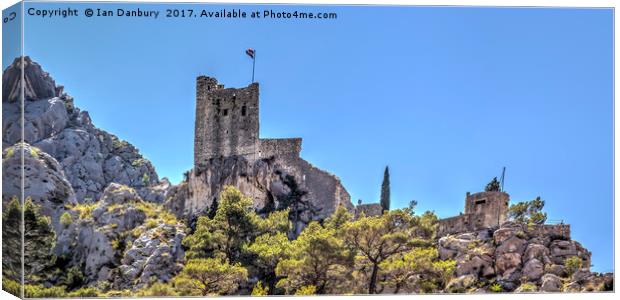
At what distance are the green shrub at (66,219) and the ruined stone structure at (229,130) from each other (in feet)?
23.1

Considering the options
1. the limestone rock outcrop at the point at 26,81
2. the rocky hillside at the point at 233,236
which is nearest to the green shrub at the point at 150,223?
the rocky hillside at the point at 233,236

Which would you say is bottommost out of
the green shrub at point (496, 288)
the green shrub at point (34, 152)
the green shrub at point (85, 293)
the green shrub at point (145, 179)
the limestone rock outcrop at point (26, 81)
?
the green shrub at point (85, 293)

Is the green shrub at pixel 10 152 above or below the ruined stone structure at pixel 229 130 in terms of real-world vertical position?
below

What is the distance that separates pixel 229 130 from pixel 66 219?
9445 mm

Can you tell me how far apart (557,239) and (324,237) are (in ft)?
29.5

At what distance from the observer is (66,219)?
4953cm

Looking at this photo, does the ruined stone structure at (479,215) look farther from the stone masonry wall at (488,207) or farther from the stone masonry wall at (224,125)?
the stone masonry wall at (224,125)

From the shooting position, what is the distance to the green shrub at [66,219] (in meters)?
48.9

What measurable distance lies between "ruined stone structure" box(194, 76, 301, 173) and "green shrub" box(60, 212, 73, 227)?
7.03 m

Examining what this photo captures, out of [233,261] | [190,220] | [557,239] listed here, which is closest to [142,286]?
[233,261]

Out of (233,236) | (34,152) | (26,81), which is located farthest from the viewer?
(233,236)

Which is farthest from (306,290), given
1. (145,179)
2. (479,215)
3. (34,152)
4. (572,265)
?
(145,179)

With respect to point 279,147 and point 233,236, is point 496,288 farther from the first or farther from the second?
point 279,147

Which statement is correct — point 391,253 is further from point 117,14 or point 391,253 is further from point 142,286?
point 117,14
